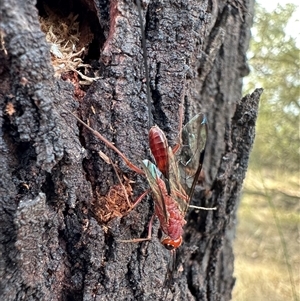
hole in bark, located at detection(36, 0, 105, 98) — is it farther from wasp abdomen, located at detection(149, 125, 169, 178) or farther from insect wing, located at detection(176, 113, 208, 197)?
insect wing, located at detection(176, 113, 208, 197)

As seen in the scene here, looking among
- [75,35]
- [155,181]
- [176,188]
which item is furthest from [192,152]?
[75,35]

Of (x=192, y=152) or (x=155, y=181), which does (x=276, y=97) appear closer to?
(x=192, y=152)

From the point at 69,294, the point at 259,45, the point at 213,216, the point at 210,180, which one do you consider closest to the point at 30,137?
the point at 69,294

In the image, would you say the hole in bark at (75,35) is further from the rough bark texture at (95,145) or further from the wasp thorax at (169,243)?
the wasp thorax at (169,243)

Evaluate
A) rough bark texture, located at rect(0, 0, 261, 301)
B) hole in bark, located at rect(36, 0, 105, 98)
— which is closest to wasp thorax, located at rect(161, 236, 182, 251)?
rough bark texture, located at rect(0, 0, 261, 301)

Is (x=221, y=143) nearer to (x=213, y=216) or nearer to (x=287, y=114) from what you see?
(x=213, y=216)
